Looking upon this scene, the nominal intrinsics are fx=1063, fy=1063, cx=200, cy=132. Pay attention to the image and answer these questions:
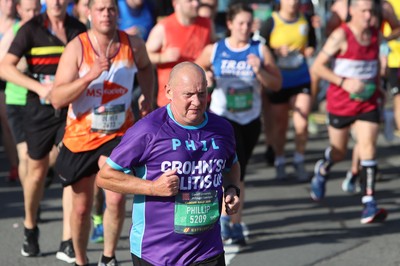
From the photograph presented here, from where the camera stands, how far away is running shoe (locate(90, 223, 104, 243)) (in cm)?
860

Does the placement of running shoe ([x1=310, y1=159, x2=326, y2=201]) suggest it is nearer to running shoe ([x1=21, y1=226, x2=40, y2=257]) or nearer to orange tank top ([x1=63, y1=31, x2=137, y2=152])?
running shoe ([x1=21, y1=226, x2=40, y2=257])

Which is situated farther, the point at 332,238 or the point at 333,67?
the point at 333,67

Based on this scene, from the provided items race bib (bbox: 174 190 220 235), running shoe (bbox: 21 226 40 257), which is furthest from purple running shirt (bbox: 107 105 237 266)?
running shoe (bbox: 21 226 40 257)

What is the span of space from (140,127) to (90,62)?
1703 mm

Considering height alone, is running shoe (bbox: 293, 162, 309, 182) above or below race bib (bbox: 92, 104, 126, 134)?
below

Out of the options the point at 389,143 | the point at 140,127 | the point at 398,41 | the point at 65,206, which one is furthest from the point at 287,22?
the point at 140,127

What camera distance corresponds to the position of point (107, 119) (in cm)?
714

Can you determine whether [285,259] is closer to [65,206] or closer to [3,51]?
[65,206]

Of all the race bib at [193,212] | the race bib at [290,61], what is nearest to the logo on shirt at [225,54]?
the race bib at [290,61]

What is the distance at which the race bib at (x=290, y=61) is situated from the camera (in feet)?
36.6

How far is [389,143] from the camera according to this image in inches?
540

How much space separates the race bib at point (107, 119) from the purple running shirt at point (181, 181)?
67.2 inches

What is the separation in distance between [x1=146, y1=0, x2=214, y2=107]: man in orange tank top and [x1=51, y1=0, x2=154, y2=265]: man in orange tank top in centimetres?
202

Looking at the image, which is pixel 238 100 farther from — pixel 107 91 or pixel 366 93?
pixel 107 91
